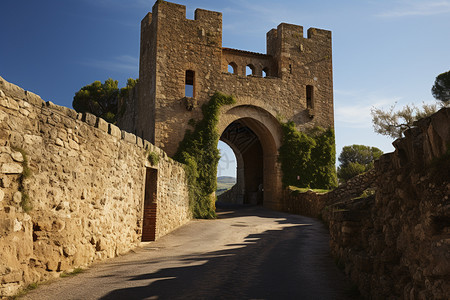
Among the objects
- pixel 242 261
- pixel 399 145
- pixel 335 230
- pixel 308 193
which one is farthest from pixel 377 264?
pixel 308 193

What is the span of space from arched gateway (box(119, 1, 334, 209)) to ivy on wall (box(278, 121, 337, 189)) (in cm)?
43

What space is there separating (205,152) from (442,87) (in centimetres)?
1783

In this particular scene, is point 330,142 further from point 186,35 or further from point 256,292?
point 256,292

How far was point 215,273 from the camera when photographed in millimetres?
6059

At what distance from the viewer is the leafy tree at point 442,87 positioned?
2469 centimetres

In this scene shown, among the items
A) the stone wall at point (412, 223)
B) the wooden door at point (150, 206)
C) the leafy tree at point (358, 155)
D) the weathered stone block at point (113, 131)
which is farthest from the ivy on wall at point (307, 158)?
the leafy tree at point (358, 155)

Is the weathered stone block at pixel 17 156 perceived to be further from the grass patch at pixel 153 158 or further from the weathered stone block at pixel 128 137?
the grass patch at pixel 153 158

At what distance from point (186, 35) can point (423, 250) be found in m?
16.8

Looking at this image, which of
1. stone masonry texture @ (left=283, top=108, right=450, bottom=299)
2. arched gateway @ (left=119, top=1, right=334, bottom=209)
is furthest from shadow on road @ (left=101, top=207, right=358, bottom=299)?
arched gateway @ (left=119, top=1, right=334, bottom=209)

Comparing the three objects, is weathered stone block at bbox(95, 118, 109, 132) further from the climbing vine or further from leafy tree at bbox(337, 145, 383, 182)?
leafy tree at bbox(337, 145, 383, 182)

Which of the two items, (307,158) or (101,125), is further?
(307,158)

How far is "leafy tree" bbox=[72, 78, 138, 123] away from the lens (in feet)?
104

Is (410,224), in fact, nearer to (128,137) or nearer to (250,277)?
(250,277)

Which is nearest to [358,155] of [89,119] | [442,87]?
[442,87]
